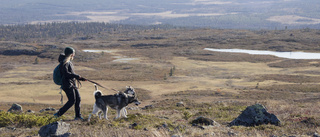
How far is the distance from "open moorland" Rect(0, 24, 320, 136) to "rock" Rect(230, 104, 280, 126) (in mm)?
458

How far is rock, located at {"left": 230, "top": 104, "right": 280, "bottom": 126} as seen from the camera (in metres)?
12.3

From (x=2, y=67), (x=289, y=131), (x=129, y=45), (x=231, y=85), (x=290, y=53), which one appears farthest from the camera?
(x=129, y=45)

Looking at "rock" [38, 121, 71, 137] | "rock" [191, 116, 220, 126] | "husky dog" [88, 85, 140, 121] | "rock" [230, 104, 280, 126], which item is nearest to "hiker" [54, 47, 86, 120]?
"husky dog" [88, 85, 140, 121]

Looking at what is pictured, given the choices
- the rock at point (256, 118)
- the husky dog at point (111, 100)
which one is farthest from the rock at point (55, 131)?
the rock at point (256, 118)

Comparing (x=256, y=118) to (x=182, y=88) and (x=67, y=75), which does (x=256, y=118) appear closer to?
(x=67, y=75)

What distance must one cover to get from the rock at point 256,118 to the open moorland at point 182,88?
→ 1.50 feet

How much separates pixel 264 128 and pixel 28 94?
125ft

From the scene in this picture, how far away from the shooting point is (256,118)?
12.4 meters

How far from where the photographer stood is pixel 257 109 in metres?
12.6

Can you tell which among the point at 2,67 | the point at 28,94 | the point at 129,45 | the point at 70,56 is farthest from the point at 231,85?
the point at 129,45

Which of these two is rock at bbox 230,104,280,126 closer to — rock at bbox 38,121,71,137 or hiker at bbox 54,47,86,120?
hiker at bbox 54,47,86,120

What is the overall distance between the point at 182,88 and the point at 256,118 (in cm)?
3421

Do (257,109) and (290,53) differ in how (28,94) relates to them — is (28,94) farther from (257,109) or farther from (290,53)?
(290,53)

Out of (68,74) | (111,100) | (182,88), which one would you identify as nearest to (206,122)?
(111,100)
